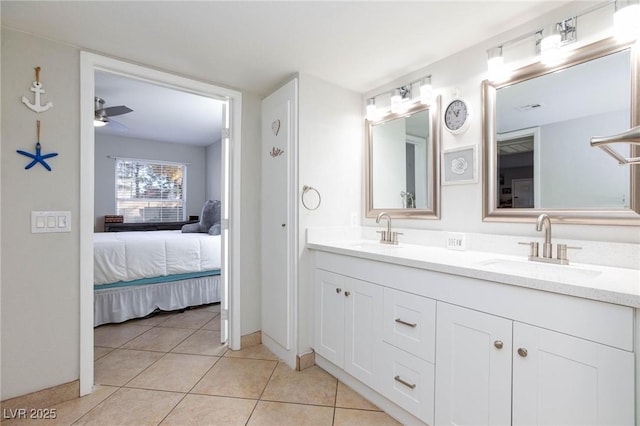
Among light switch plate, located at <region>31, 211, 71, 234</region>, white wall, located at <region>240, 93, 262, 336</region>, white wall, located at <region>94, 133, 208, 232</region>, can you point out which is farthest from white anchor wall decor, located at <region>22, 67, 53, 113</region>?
white wall, located at <region>94, 133, 208, 232</region>

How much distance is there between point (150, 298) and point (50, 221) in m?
1.76

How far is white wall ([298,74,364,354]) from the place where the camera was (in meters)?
2.25

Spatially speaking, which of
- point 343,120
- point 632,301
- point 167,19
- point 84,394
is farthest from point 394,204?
point 84,394

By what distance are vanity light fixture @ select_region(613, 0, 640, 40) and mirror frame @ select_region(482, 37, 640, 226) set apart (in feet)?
0.12

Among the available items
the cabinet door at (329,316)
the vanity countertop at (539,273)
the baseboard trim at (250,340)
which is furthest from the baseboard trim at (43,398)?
the vanity countertop at (539,273)

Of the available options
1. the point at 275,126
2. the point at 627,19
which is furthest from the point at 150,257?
the point at 627,19

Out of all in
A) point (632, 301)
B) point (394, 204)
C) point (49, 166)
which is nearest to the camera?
point (632, 301)

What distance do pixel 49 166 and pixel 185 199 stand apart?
434 centimetres

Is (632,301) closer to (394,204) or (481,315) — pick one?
(481,315)

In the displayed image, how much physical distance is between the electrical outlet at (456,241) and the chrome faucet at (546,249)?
38 centimetres

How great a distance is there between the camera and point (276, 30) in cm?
173

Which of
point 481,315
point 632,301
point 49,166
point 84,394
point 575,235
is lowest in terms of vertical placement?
point 84,394

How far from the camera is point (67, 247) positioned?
1.85 m

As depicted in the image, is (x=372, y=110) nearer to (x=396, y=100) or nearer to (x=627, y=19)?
(x=396, y=100)
